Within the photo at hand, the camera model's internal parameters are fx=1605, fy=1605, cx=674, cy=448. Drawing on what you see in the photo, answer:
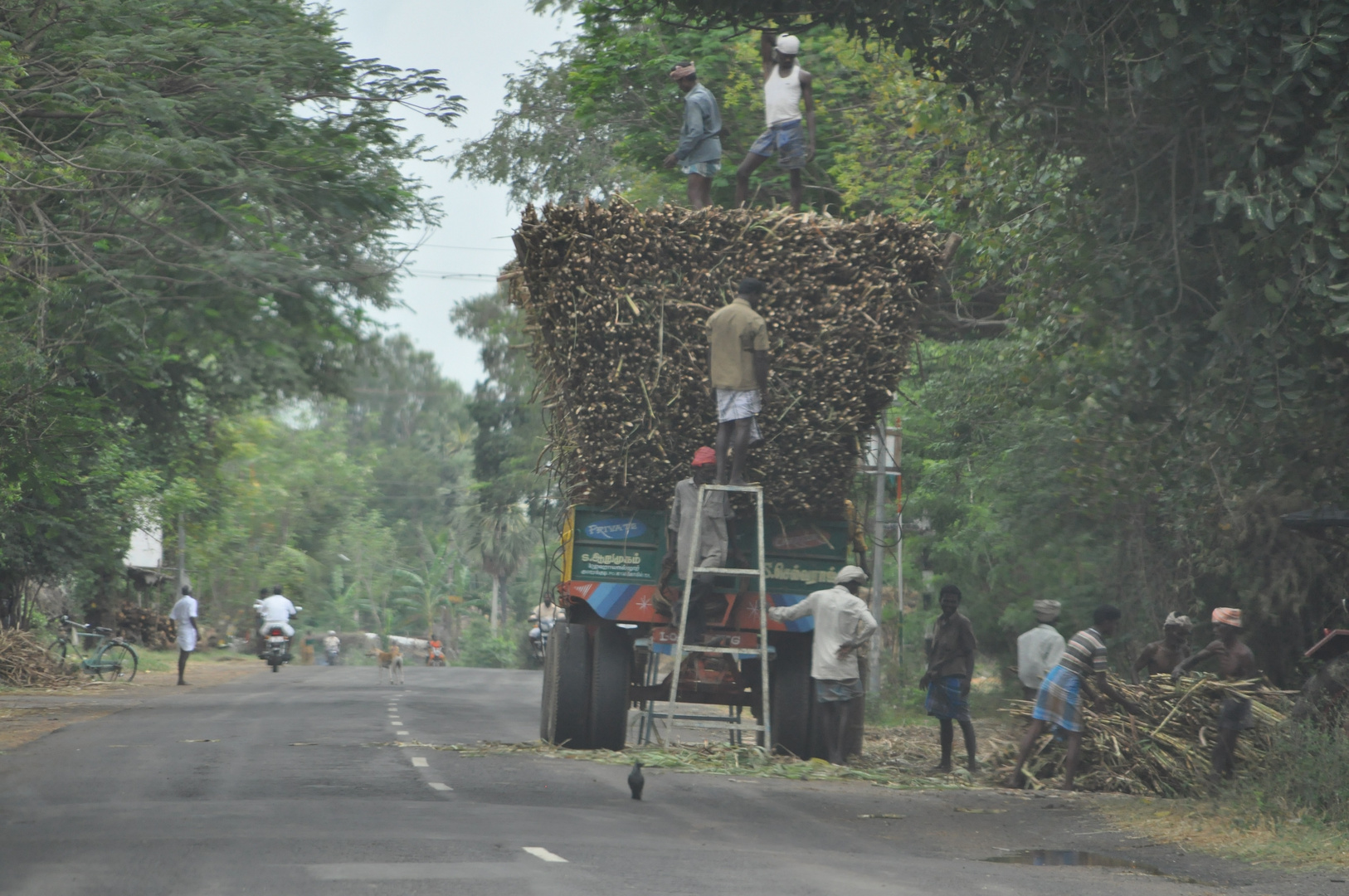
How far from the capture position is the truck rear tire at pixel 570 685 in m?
13.2

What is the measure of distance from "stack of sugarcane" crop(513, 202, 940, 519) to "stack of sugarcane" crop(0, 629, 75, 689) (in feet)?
53.5

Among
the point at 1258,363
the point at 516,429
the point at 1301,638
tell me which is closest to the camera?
the point at 1258,363

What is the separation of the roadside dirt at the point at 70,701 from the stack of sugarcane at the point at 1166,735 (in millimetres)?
9587

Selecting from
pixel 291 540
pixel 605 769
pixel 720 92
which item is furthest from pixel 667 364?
pixel 291 540

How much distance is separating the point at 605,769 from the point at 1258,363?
5.67m

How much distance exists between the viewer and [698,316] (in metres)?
12.1

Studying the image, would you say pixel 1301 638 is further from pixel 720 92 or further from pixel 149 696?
pixel 149 696

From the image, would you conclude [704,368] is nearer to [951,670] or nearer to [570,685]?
[570,685]

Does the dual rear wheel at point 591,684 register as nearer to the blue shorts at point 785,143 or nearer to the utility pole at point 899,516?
the blue shorts at point 785,143

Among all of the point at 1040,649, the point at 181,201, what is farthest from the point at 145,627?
the point at 1040,649

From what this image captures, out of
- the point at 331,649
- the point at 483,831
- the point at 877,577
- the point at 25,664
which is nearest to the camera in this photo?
the point at 483,831

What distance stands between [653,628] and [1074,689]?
11.1 ft

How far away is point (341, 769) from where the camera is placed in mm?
12375

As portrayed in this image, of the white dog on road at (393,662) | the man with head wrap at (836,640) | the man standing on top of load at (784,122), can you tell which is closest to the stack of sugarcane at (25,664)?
the white dog on road at (393,662)
